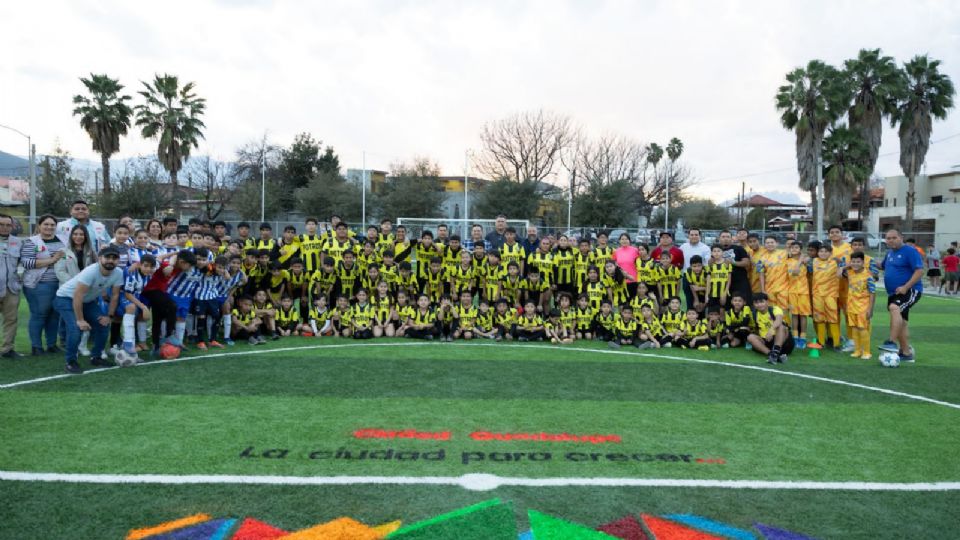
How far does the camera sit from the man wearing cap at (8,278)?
7879 millimetres

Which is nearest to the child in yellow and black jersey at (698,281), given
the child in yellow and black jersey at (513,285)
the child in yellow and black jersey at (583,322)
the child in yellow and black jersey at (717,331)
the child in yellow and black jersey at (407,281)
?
the child in yellow and black jersey at (717,331)

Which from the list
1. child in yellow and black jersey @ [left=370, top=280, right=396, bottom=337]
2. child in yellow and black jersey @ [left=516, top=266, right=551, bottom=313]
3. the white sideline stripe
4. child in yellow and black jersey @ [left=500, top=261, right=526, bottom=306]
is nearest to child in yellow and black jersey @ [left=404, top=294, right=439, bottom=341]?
child in yellow and black jersey @ [left=370, top=280, right=396, bottom=337]

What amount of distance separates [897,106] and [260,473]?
4111 cm

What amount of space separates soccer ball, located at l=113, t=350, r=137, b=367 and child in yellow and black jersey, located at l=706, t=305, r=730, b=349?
847cm

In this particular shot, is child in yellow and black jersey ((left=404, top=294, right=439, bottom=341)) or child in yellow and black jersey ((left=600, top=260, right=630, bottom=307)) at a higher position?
child in yellow and black jersey ((left=600, top=260, right=630, bottom=307))

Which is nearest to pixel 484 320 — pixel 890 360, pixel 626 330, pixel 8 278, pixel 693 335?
pixel 626 330

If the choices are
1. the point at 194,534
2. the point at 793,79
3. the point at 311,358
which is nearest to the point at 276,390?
Answer: the point at 311,358

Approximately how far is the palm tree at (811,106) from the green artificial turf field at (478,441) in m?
27.5

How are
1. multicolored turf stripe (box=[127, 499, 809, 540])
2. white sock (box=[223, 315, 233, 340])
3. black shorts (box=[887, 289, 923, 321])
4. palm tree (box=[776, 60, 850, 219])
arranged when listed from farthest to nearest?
palm tree (box=[776, 60, 850, 219]) → white sock (box=[223, 315, 233, 340]) → black shorts (box=[887, 289, 923, 321]) → multicolored turf stripe (box=[127, 499, 809, 540])

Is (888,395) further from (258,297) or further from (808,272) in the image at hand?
(258,297)

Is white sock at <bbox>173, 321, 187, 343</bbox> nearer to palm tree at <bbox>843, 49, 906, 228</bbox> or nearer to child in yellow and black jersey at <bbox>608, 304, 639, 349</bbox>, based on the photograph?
child in yellow and black jersey at <bbox>608, 304, 639, 349</bbox>

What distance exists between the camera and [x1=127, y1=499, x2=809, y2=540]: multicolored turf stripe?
11.4ft

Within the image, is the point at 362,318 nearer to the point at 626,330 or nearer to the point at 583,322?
the point at 583,322

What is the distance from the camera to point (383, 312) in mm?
10492
